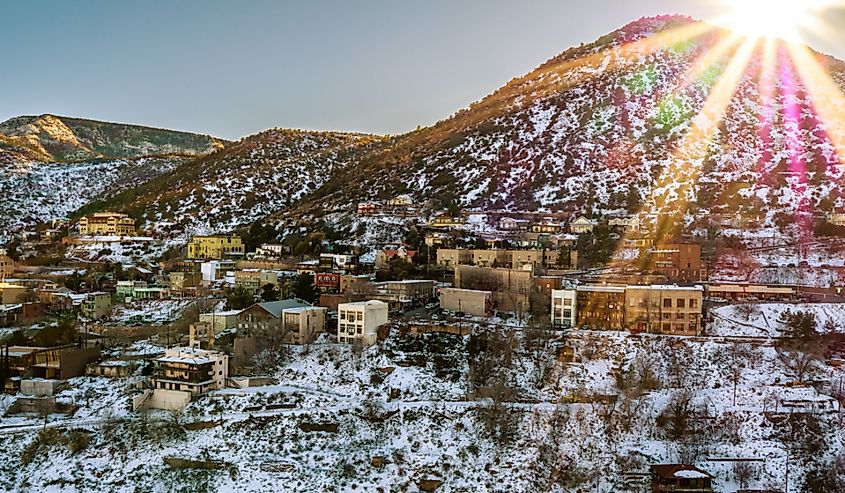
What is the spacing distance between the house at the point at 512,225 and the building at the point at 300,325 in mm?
24166

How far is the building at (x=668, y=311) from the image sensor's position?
3269 centimetres

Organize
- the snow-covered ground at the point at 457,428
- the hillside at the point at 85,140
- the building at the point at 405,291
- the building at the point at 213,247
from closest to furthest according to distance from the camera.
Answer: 1. the snow-covered ground at the point at 457,428
2. the building at the point at 405,291
3. the building at the point at 213,247
4. the hillside at the point at 85,140

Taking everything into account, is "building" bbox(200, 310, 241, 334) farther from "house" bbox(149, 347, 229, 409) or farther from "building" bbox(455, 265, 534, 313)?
"building" bbox(455, 265, 534, 313)

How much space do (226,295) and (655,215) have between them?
30949 millimetres

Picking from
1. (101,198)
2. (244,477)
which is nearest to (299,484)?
(244,477)

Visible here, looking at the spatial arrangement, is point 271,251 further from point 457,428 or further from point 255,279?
point 457,428

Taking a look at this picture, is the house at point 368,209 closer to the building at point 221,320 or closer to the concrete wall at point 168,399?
the building at point 221,320

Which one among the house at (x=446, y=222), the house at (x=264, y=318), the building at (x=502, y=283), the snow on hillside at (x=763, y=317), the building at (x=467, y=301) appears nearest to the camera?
the house at (x=264, y=318)

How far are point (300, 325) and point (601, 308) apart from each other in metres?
12.2

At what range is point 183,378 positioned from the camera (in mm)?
28234

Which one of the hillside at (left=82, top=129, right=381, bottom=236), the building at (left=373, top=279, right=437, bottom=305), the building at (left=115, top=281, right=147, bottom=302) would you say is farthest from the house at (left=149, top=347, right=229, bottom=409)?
the hillside at (left=82, top=129, right=381, bottom=236)

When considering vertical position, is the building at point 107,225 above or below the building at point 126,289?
above

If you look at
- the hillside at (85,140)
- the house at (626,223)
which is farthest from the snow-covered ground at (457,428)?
the hillside at (85,140)

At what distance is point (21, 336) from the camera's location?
112ft
